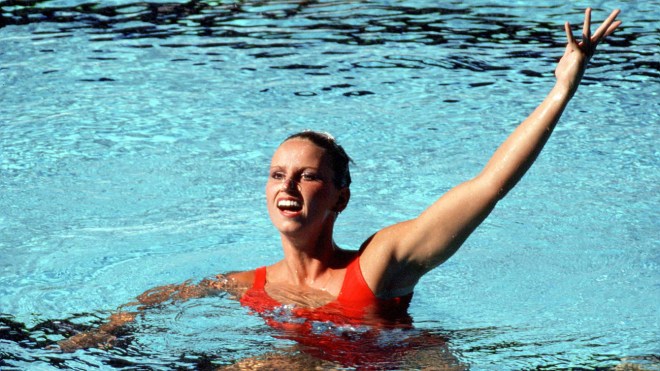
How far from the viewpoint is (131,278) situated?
544 cm

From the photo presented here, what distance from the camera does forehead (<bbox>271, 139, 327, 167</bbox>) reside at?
387 cm

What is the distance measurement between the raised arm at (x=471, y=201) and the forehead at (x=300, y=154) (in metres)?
0.38

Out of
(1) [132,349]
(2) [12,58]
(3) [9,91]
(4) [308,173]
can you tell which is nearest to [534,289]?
(4) [308,173]

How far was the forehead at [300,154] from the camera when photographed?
→ 3.87 metres

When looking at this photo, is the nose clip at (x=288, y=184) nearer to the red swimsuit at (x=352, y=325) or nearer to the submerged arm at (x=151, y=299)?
the red swimsuit at (x=352, y=325)

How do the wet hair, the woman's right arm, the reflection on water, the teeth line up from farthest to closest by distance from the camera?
the reflection on water → the woman's right arm → the wet hair → the teeth

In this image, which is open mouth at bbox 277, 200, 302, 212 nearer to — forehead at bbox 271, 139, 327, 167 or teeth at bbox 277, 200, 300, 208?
teeth at bbox 277, 200, 300, 208

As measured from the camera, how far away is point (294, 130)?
7648 mm

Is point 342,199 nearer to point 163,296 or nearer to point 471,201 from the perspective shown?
point 471,201

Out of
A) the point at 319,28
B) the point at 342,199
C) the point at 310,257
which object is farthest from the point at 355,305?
the point at 319,28

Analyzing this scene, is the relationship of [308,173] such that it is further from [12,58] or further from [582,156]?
[12,58]

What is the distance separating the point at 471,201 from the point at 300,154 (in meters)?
0.77

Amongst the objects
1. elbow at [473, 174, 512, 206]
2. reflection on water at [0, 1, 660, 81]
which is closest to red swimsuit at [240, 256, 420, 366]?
elbow at [473, 174, 512, 206]

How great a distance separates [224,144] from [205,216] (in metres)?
1.34
